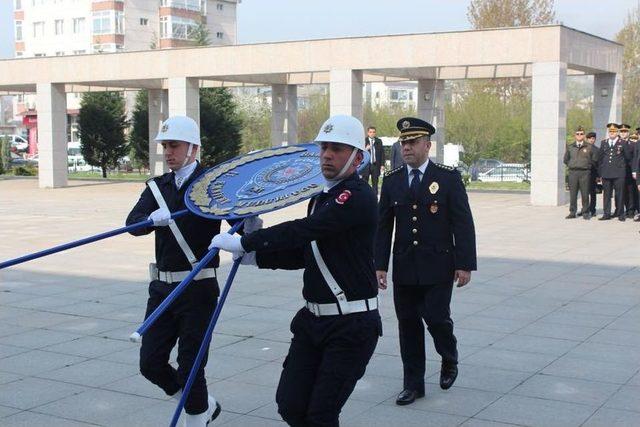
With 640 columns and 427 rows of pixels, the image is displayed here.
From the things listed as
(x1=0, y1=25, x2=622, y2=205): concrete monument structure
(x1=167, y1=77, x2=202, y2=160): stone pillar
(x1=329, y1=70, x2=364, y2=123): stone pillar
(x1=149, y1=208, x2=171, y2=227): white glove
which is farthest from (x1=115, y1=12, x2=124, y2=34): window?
(x1=149, y1=208, x2=171, y2=227): white glove

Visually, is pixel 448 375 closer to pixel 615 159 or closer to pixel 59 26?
pixel 615 159

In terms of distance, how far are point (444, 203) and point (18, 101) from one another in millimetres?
97604

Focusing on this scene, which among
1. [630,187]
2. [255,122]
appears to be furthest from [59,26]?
[630,187]

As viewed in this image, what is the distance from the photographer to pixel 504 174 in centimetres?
4159

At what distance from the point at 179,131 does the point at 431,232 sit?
194cm

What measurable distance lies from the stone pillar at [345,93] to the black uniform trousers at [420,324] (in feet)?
66.0

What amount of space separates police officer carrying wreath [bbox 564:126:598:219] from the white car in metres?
20.0

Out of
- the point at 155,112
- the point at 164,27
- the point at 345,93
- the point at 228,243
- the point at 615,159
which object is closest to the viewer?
→ the point at 228,243

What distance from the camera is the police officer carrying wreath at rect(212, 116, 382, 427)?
4.34 m

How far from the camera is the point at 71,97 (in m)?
83.1

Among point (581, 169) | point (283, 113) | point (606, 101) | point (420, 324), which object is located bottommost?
point (420, 324)

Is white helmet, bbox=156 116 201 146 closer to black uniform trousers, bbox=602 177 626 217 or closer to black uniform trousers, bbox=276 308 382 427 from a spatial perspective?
black uniform trousers, bbox=276 308 382 427

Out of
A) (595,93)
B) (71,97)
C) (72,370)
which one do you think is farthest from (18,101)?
(72,370)

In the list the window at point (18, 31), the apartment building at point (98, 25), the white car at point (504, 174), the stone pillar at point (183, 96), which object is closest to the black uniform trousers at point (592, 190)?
the stone pillar at point (183, 96)
